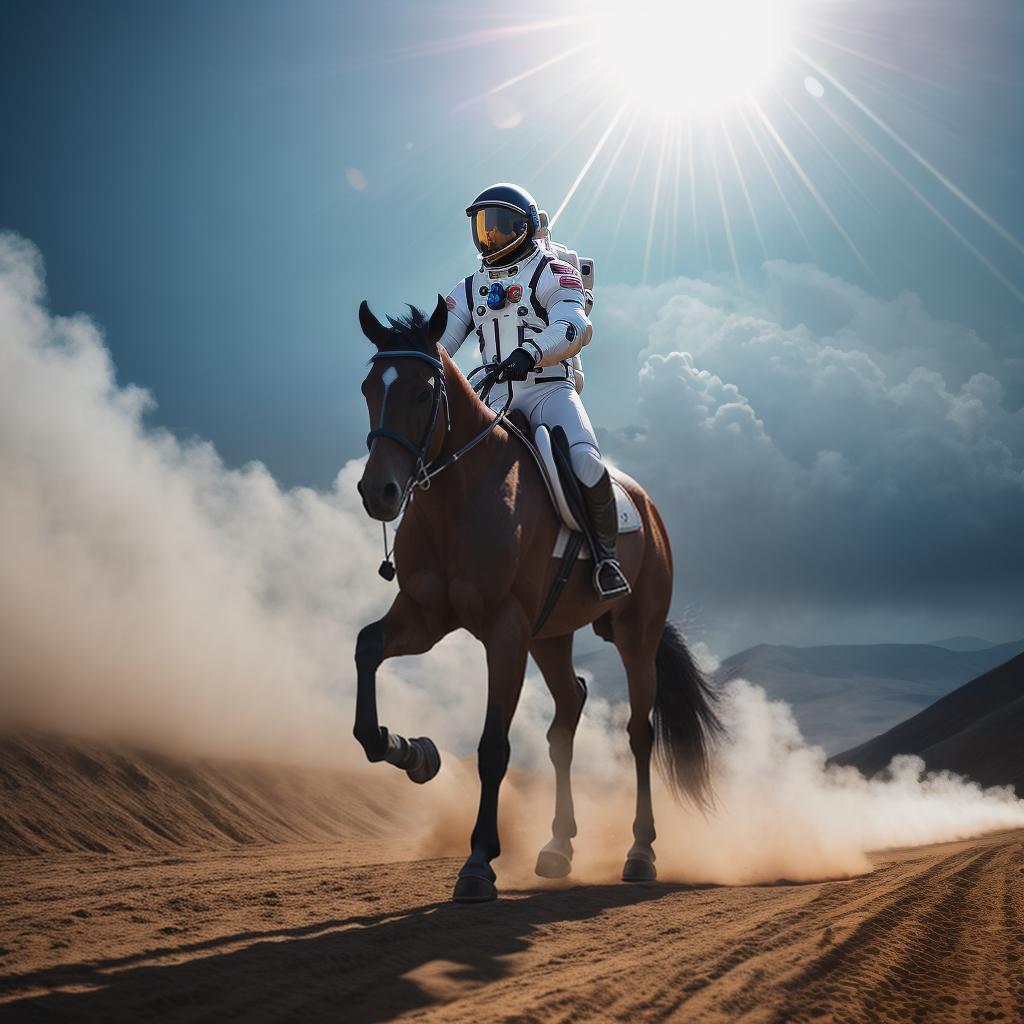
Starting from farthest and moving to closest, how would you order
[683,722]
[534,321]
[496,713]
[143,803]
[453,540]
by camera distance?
[143,803], [683,722], [534,321], [453,540], [496,713]

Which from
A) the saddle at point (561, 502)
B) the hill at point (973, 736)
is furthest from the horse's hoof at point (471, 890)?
the hill at point (973, 736)

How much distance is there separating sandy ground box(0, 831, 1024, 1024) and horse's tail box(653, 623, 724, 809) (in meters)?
3.17

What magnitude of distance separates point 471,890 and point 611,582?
3.00m

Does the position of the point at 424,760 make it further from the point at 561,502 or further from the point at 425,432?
the point at 425,432

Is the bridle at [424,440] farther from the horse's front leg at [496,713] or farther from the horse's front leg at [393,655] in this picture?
the horse's front leg at [496,713]

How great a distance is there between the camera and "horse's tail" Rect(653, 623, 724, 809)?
37.9 feet

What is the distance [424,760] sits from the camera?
7.64 m

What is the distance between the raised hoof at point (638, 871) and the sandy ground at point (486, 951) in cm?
111


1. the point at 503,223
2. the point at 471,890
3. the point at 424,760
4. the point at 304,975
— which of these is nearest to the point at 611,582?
the point at 424,760

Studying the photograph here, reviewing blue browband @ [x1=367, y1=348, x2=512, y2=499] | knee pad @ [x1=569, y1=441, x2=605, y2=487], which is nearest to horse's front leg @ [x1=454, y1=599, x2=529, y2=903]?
blue browband @ [x1=367, y1=348, x2=512, y2=499]

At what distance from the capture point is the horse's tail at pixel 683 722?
11555 millimetres

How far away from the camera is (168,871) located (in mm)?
8531

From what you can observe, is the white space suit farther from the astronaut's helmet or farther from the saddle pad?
the saddle pad

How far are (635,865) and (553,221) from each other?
628 centimetres
